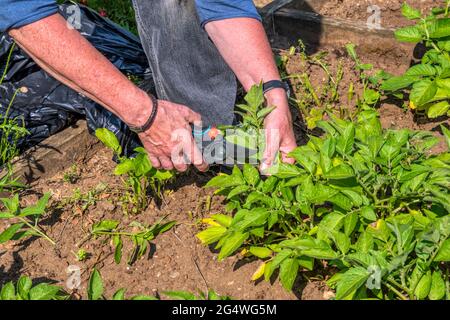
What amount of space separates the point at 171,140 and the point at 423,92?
1.12 metres

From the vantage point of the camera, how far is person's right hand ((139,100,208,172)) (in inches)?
101

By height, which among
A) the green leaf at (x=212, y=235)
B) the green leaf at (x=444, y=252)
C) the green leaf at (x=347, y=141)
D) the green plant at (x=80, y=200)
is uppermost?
the green leaf at (x=347, y=141)

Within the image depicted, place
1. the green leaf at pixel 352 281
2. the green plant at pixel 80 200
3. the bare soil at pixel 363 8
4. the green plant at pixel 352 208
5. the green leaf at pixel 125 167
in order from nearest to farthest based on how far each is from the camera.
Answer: the green leaf at pixel 352 281
the green plant at pixel 352 208
the green leaf at pixel 125 167
the green plant at pixel 80 200
the bare soil at pixel 363 8

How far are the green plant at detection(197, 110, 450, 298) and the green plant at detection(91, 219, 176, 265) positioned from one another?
0.99 feet

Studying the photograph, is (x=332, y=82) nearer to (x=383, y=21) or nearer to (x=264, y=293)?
(x=383, y=21)

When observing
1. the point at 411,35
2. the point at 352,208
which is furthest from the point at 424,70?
the point at 352,208

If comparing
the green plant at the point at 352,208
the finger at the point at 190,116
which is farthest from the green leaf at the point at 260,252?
the finger at the point at 190,116

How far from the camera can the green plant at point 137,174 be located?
2.59 m

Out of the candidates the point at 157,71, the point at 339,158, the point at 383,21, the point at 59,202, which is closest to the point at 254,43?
the point at 157,71

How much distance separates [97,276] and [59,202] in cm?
90

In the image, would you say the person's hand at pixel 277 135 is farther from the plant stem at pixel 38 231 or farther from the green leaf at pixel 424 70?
the plant stem at pixel 38 231

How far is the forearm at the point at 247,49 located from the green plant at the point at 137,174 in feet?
1.64

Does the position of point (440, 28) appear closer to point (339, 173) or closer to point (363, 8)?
point (363, 8)

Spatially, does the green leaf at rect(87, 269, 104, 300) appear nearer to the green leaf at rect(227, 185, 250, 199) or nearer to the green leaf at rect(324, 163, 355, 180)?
the green leaf at rect(227, 185, 250, 199)
